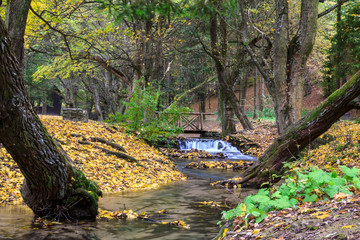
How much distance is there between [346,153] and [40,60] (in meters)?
28.6

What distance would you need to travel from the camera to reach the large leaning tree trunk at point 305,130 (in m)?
6.87

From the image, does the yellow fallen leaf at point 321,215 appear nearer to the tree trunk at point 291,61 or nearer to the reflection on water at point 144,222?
the reflection on water at point 144,222

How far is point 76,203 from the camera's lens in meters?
5.29

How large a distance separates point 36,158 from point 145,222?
2.08 m

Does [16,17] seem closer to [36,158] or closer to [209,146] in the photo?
[36,158]

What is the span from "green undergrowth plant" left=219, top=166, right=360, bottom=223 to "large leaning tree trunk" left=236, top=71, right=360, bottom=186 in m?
3.00

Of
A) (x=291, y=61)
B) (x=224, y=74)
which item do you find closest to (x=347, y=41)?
(x=224, y=74)

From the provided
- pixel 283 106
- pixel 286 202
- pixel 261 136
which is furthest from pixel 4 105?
pixel 261 136

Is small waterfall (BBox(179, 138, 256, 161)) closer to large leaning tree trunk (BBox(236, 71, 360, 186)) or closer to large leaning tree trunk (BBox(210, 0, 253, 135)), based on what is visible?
large leaning tree trunk (BBox(210, 0, 253, 135))

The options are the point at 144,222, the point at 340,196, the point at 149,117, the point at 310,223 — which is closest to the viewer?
the point at 310,223

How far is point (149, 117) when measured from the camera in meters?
13.9

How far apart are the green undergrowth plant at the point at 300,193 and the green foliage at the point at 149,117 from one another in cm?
960

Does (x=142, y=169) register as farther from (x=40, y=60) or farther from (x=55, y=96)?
(x=55, y=96)

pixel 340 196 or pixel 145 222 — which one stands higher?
pixel 340 196
